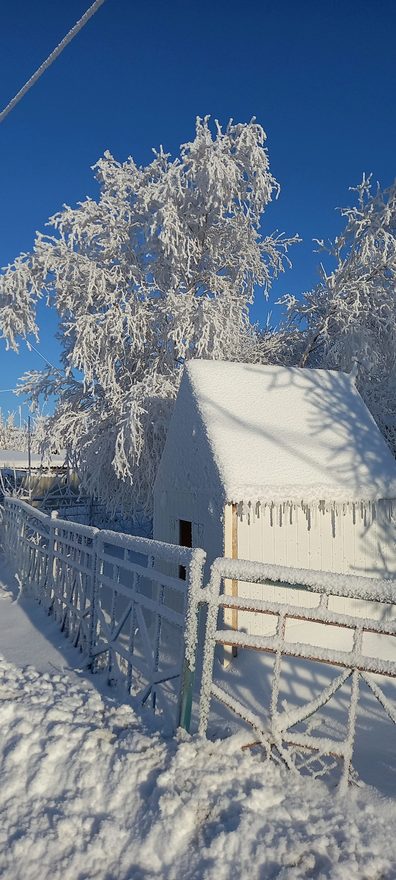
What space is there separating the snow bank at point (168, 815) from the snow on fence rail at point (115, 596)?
64 cm

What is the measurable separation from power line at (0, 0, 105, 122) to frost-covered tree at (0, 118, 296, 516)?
691 cm

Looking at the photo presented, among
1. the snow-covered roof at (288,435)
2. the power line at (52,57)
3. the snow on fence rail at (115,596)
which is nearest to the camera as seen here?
the snow on fence rail at (115,596)

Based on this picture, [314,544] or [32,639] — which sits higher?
[314,544]

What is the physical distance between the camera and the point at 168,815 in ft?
9.76

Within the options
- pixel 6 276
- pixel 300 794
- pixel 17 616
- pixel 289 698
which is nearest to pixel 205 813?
pixel 300 794

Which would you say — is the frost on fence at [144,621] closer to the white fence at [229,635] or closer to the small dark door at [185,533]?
the white fence at [229,635]

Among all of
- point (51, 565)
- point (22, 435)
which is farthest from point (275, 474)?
point (22, 435)

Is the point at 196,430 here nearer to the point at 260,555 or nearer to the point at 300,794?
the point at 260,555

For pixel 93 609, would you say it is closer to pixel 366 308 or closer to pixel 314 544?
pixel 314 544

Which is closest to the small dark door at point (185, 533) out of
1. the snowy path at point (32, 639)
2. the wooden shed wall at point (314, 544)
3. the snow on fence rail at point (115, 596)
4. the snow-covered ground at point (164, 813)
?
the snow on fence rail at point (115, 596)

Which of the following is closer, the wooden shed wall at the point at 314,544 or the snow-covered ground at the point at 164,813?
the snow-covered ground at the point at 164,813

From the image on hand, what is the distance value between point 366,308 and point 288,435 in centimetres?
781

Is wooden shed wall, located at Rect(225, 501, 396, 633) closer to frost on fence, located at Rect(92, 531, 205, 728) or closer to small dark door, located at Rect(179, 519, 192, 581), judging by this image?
small dark door, located at Rect(179, 519, 192, 581)

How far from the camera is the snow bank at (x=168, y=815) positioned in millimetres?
2695
